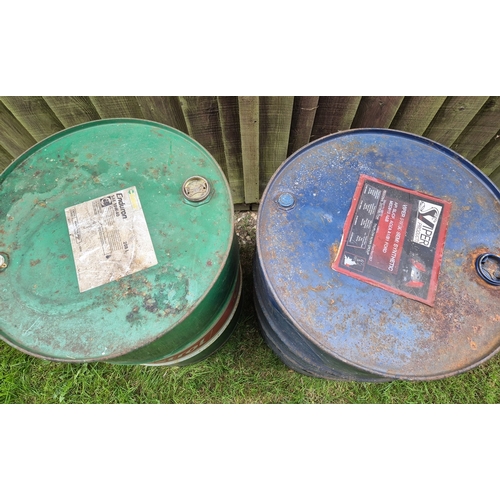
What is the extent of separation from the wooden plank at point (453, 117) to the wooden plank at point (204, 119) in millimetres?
1366

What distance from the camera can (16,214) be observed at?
4.33 ft

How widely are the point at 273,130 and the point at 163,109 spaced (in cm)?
68

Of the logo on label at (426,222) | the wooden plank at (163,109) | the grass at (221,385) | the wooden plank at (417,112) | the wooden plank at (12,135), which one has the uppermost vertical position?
the wooden plank at (417,112)

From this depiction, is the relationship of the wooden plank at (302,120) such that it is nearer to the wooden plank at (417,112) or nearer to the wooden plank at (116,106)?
the wooden plank at (417,112)

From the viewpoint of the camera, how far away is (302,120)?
200 cm

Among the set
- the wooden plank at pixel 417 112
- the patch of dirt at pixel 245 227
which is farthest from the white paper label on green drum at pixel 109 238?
the wooden plank at pixel 417 112

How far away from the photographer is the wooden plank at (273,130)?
1852mm

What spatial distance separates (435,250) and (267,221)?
66cm

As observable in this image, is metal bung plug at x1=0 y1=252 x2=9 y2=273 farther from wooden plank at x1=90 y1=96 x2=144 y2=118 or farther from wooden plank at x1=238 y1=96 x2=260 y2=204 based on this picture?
wooden plank at x1=238 y1=96 x2=260 y2=204

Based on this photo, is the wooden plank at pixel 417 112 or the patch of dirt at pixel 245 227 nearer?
the wooden plank at pixel 417 112

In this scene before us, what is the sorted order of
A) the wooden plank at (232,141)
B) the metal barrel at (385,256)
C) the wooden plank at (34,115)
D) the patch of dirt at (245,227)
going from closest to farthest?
the metal barrel at (385,256)
the wooden plank at (34,115)
the wooden plank at (232,141)
the patch of dirt at (245,227)

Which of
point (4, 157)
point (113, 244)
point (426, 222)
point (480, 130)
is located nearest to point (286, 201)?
point (426, 222)

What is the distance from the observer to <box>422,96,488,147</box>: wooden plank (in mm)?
1857
